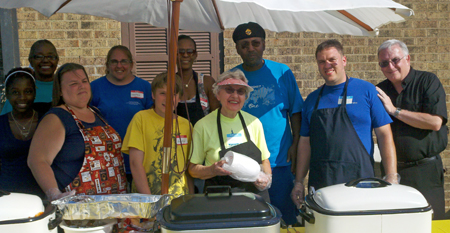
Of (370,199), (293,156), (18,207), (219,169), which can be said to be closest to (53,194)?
(18,207)

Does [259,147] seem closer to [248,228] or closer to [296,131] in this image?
[296,131]

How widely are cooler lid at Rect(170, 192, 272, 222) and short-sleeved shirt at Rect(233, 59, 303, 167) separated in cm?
124

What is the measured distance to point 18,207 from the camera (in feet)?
5.01

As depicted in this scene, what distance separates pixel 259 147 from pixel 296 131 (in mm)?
639

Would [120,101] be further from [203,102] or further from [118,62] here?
[203,102]

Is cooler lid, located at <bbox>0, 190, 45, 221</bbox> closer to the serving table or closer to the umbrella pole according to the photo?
the umbrella pole

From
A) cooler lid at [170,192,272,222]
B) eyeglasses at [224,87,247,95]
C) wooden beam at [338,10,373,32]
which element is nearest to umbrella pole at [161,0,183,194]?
cooler lid at [170,192,272,222]

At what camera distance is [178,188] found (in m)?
2.34

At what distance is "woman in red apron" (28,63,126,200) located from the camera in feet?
6.82

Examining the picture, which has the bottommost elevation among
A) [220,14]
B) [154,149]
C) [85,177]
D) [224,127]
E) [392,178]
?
[392,178]

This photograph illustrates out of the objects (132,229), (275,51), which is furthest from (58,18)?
(132,229)

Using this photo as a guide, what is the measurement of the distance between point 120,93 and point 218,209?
5.75ft

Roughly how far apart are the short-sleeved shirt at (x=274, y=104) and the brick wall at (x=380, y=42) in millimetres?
1838

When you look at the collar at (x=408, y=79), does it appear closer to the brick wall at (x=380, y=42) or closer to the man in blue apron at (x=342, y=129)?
the man in blue apron at (x=342, y=129)
